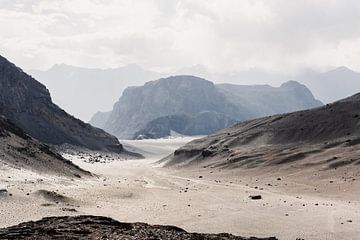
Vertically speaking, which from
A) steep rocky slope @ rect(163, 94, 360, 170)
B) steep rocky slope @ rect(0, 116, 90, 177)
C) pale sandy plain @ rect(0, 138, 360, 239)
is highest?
steep rocky slope @ rect(163, 94, 360, 170)

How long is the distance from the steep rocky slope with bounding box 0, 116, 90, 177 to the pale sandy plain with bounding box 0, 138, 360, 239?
4946 millimetres

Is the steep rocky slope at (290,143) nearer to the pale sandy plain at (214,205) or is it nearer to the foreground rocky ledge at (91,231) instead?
the pale sandy plain at (214,205)

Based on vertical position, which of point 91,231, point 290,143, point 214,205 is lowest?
point 91,231

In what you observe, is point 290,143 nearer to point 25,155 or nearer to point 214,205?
point 25,155

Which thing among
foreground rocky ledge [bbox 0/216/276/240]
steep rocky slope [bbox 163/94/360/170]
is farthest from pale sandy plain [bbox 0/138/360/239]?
steep rocky slope [bbox 163/94/360/170]

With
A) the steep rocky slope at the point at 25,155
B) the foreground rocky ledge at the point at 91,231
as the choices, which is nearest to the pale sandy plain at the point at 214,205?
the steep rocky slope at the point at 25,155

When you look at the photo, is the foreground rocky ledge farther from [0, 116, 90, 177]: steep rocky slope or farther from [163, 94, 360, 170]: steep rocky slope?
[163, 94, 360, 170]: steep rocky slope

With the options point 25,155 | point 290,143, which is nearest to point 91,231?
point 25,155

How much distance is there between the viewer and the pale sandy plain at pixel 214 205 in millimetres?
40938

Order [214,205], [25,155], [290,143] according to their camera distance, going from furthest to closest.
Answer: [290,143], [25,155], [214,205]

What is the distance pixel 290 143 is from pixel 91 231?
93.4 meters

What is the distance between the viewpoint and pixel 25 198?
164ft

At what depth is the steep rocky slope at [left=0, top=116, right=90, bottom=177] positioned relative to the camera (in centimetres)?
6975

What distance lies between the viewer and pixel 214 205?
5444cm
